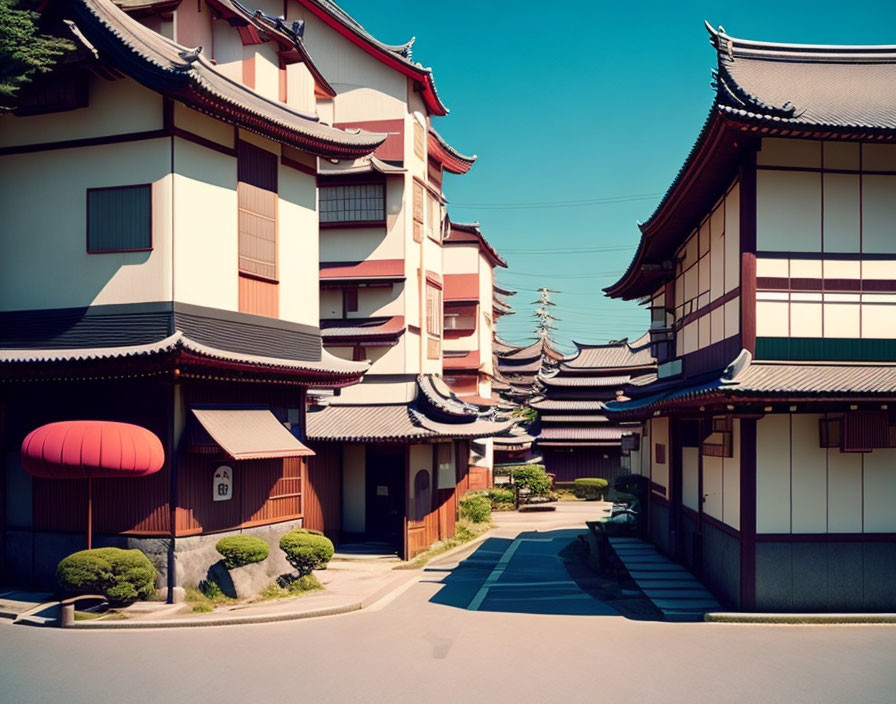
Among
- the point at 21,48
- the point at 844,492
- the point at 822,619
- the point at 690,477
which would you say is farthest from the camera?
the point at 690,477

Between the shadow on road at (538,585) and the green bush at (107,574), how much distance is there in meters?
6.16

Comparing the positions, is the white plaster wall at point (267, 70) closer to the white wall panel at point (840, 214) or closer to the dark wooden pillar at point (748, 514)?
the white wall panel at point (840, 214)

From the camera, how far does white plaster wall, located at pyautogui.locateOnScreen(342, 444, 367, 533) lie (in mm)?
26625

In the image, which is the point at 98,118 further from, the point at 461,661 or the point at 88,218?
the point at 461,661

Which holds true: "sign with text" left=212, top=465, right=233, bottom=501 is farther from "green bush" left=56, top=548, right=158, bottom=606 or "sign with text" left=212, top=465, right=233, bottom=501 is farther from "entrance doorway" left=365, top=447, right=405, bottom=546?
"entrance doorway" left=365, top=447, right=405, bottom=546

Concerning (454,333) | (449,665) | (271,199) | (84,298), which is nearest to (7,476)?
(84,298)

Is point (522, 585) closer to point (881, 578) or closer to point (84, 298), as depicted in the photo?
point (881, 578)

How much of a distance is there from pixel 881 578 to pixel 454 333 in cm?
3119

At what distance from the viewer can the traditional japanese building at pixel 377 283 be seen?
26.6 meters

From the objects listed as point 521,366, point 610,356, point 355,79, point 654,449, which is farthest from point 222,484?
point 521,366

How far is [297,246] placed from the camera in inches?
787

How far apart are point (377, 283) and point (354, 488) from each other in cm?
702

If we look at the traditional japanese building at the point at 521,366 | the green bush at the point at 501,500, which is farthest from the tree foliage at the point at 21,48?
the traditional japanese building at the point at 521,366

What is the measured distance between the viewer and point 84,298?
16844mm
